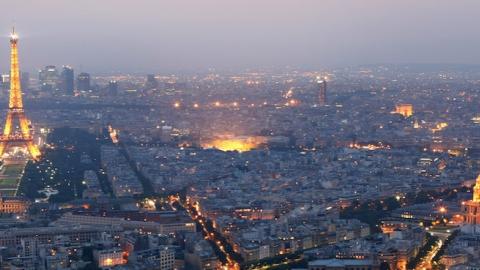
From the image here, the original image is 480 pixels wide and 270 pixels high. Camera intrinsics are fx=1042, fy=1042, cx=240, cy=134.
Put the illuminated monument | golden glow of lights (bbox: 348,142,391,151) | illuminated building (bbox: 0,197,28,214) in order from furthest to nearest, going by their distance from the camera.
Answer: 1. golden glow of lights (bbox: 348,142,391,151)
2. the illuminated monument
3. illuminated building (bbox: 0,197,28,214)

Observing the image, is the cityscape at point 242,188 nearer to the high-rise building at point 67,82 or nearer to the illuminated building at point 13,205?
the illuminated building at point 13,205

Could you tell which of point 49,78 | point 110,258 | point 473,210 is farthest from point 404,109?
point 110,258

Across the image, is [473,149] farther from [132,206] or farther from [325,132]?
Answer: [132,206]

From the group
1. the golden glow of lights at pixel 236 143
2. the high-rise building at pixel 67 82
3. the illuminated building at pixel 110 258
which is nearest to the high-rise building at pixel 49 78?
the high-rise building at pixel 67 82

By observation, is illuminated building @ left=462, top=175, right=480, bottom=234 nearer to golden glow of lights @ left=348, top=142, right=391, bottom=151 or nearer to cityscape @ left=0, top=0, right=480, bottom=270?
cityscape @ left=0, top=0, right=480, bottom=270

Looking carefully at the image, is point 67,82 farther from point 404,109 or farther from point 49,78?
point 404,109

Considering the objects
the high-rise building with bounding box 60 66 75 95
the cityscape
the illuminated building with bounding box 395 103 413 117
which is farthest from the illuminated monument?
the high-rise building with bounding box 60 66 75 95
